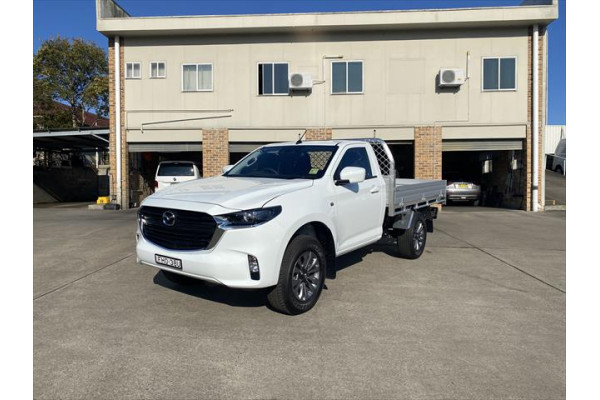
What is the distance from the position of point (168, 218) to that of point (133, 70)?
43.7 feet

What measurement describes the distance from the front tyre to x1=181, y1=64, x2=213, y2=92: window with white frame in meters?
12.2

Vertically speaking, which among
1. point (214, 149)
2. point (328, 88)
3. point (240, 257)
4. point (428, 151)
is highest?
Answer: point (328, 88)

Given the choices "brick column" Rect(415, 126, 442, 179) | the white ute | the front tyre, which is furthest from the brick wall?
the front tyre

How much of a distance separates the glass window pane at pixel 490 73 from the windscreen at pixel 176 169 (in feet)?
37.3

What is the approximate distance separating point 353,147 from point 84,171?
1053 inches

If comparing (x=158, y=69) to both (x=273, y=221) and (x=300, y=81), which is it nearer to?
(x=300, y=81)

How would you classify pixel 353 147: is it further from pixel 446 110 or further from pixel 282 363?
pixel 446 110

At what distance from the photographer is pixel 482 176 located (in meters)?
20.2

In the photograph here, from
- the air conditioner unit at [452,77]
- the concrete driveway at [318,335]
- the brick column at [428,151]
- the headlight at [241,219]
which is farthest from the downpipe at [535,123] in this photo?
the headlight at [241,219]

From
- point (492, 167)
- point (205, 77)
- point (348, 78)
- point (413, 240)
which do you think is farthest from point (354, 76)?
point (413, 240)

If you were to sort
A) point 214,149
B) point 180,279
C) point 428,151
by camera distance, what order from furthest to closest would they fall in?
point 214,149, point 428,151, point 180,279

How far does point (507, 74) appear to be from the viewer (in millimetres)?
14008

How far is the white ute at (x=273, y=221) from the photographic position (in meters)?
3.43

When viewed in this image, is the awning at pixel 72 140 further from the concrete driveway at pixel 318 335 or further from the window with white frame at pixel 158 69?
the concrete driveway at pixel 318 335
